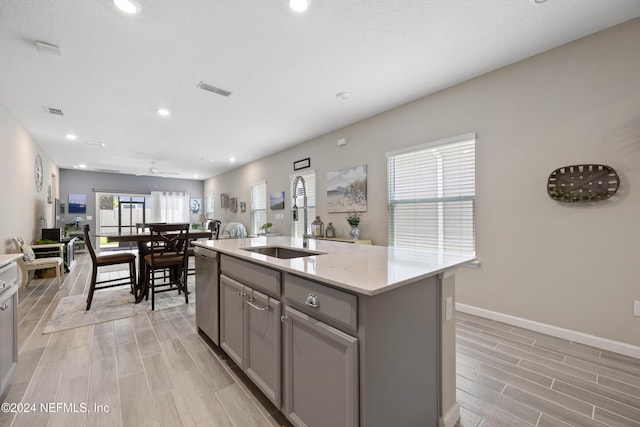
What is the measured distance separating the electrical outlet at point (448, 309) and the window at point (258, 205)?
5982 mm

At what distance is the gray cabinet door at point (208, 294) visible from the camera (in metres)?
2.24

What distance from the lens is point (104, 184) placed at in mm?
9062

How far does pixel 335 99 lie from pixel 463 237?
7.84 ft

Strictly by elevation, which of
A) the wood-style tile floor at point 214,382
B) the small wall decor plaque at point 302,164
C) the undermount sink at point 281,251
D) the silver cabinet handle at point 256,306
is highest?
the small wall decor plaque at point 302,164

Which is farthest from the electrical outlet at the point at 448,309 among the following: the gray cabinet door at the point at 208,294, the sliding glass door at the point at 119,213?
the sliding glass door at the point at 119,213

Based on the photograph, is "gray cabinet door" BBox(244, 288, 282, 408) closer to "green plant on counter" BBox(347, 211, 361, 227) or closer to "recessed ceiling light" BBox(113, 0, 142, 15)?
"recessed ceiling light" BBox(113, 0, 142, 15)

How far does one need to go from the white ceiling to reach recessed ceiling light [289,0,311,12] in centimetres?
7

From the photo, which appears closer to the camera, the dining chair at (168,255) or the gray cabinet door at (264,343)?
the gray cabinet door at (264,343)

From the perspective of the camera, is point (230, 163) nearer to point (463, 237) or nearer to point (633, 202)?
point (463, 237)

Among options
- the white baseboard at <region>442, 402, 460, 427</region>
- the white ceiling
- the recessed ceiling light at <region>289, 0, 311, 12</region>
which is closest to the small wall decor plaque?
the white ceiling

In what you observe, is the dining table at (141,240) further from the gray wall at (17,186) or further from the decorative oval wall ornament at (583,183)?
the decorative oval wall ornament at (583,183)

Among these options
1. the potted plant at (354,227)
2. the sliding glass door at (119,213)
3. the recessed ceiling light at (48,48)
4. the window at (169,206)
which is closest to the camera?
the recessed ceiling light at (48,48)

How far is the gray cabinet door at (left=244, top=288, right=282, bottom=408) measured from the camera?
4.84 ft

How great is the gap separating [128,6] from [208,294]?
7.53ft
